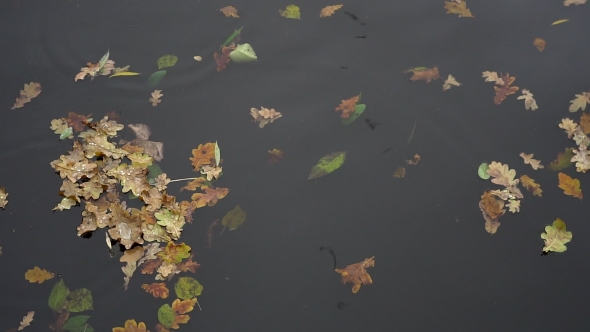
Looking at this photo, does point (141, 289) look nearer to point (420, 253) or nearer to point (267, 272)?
point (267, 272)

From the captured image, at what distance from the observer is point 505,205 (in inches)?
120

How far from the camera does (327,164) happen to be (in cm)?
322

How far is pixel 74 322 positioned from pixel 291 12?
2.66 meters

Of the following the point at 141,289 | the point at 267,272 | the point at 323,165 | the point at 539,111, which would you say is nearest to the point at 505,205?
the point at 539,111

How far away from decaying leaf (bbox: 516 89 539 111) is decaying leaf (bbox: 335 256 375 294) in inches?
63.8

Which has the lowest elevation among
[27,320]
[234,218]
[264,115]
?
[27,320]

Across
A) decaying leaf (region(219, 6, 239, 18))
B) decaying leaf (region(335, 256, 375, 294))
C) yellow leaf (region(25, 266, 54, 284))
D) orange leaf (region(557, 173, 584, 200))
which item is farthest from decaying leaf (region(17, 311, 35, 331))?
orange leaf (region(557, 173, 584, 200))

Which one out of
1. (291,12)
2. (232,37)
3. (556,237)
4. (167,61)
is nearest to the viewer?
(556,237)

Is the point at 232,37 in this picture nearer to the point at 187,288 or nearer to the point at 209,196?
the point at 209,196

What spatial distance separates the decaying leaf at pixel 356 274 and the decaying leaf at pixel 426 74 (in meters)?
1.45

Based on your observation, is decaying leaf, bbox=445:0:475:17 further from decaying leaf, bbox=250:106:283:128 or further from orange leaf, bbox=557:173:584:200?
decaying leaf, bbox=250:106:283:128

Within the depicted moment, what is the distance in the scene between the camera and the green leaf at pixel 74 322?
105 inches

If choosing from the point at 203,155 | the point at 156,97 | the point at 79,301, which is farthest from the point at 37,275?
the point at 156,97

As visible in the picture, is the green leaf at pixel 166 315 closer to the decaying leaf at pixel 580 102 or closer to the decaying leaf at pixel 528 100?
the decaying leaf at pixel 528 100
